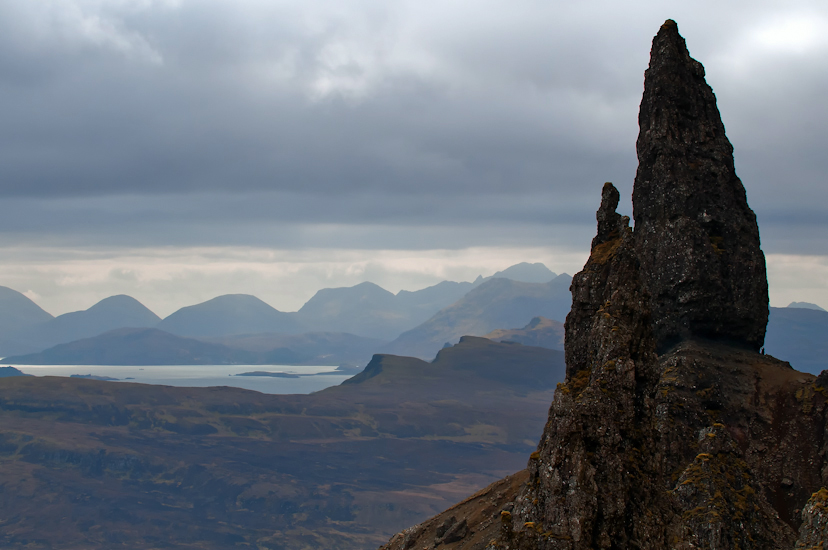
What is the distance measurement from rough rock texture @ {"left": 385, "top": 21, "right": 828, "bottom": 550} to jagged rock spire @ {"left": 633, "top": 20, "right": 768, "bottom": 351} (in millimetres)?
143

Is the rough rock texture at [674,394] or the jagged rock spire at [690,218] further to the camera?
the jagged rock spire at [690,218]

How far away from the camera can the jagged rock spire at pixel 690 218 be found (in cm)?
8575

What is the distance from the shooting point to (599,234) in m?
54.4

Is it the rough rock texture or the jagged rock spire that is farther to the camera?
the jagged rock spire

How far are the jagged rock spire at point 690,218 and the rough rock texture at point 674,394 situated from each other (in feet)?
0.47

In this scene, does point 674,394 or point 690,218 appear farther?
point 690,218

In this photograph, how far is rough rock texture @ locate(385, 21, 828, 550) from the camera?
35.1m

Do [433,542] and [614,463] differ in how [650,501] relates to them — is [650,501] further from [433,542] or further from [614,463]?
[433,542]

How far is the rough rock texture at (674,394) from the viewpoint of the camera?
3509cm

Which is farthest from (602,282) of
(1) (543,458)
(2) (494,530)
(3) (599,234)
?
(2) (494,530)

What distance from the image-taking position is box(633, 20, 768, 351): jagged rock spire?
85.8 meters

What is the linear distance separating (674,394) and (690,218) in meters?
19.8

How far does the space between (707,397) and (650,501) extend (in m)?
46.3

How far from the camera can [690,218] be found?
86.8 m
